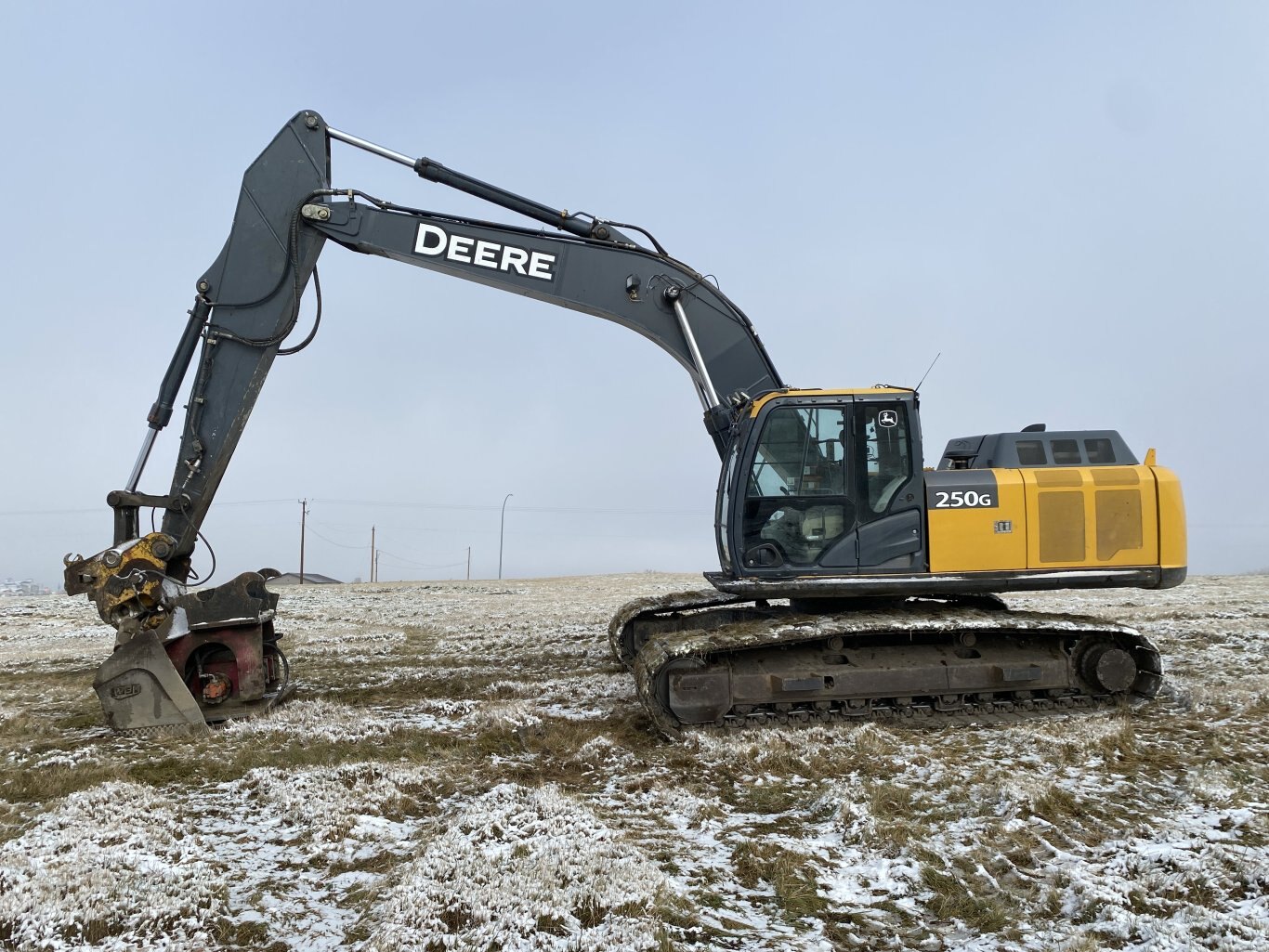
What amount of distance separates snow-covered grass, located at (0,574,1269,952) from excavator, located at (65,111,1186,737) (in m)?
0.43

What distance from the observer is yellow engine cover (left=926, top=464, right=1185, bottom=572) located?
7.64 metres

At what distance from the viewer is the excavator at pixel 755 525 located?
7324 mm

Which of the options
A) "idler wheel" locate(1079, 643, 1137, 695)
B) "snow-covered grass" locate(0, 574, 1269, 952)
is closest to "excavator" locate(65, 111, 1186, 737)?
"idler wheel" locate(1079, 643, 1137, 695)

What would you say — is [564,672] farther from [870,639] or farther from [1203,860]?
[1203,860]

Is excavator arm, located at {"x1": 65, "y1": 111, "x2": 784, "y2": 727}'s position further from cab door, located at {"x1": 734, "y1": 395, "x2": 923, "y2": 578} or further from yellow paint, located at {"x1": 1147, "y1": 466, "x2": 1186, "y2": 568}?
yellow paint, located at {"x1": 1147, "y1": 466, "x2": 1186, "y2": 568}

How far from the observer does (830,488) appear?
766 cm

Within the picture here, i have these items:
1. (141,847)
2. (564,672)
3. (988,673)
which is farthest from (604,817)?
(564,672)

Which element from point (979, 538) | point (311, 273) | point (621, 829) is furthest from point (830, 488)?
point (311, 273)

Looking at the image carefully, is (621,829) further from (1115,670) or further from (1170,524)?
(1170,524)

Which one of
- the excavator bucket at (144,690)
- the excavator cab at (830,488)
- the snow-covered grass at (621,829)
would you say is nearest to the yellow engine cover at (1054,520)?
the excavator cab at (830,488)

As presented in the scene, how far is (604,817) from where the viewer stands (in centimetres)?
522

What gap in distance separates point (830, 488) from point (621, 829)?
3841mm

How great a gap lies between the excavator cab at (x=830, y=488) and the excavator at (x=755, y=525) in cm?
2

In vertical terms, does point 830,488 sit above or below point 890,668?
above
